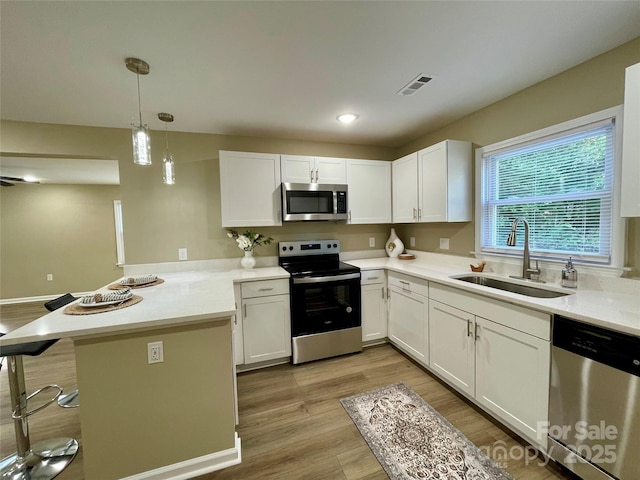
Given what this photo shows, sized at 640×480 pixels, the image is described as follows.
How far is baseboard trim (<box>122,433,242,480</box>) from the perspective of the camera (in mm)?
1458

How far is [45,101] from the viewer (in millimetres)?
2113

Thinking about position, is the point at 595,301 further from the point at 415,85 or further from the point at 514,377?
the point at 415,85

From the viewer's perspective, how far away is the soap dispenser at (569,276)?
1768 millimetres

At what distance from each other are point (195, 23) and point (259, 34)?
33 cm

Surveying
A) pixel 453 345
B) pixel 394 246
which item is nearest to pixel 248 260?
pixel 394 246

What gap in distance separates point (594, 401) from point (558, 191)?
1.43 meters

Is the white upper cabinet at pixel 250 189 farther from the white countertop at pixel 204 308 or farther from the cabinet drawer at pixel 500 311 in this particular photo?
the cabinet drawer at pixel 500 311

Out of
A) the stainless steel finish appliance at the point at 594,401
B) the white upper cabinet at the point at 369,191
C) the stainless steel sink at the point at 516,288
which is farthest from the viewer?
the white upper cabinet at the point at 369,191

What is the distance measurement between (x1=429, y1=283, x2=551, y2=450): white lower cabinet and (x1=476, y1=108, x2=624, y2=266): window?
29.1 inches

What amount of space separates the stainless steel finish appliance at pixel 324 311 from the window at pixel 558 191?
4.59 feet

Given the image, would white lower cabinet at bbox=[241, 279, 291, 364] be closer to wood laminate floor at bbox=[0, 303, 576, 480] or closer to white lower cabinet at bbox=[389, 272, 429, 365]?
wood laminate floor at bbox=[0, 303, 576, 480]

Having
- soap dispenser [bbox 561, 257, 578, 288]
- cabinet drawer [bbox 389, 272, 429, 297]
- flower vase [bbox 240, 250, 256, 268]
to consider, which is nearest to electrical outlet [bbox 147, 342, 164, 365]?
flower vase [bbox 240, 250, 256, 268]

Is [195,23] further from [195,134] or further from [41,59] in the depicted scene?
[195,134]

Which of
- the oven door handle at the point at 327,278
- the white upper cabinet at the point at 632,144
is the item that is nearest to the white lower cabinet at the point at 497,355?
the white upper cabinet at the point at 632,144
